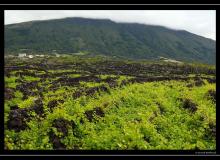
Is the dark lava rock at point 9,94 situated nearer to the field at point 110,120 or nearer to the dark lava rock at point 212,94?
the field at point 110,120

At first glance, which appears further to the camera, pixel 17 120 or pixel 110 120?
pixel 110 120

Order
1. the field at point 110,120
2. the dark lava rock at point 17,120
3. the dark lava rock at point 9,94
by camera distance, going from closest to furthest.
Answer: the field at point 110,120
the dark lava rock at point 17,120
the dark lava rock at point 9,94

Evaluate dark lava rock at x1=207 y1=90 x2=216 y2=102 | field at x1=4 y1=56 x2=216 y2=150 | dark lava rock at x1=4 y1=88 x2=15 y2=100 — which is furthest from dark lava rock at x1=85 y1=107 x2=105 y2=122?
dark lava rock at x1=207 y1=90 x2=216 y2=102

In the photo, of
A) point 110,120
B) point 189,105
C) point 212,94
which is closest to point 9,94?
point 110,120

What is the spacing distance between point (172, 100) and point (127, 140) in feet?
27.0

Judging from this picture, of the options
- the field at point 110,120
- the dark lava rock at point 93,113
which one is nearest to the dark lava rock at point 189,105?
the field at point 110,120

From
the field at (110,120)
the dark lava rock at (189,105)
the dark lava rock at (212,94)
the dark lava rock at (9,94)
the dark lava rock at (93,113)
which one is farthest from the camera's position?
the dark lava rock at (212,94)

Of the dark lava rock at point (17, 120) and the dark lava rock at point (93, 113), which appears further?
the dark lava rock at point (93, 113)

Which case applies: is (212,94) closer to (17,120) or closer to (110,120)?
(110,120)

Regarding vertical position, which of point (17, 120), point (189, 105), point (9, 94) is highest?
point (17, 120)

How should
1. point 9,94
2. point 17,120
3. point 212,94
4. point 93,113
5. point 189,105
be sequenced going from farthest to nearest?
point 212,94
point 189,105
point 9,94
point 93,113
point 17,120

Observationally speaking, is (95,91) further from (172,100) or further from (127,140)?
(127,140)
